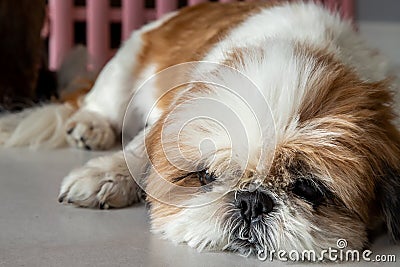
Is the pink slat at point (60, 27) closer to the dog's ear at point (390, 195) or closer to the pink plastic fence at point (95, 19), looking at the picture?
the pink plastic fence at point (95, 19)

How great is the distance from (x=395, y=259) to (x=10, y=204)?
0.81 m

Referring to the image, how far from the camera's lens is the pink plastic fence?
132 inches

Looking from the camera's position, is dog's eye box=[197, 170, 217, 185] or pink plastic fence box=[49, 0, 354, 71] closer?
dog's eye box=[197, 170, 217, 185]

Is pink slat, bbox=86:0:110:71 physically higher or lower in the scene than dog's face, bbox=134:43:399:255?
lower

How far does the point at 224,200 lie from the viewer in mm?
1339

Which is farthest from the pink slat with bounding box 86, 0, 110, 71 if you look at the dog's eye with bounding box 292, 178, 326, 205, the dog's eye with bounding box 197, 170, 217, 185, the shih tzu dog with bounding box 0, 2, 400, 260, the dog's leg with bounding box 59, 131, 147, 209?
the dog's eye with bounding box 292, 178, 326, 205

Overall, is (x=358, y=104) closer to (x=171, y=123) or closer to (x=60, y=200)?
(x=171, y=123)

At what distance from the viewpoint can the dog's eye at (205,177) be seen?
1.36 metres

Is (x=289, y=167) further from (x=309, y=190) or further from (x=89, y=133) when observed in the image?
(x=89, y=133)

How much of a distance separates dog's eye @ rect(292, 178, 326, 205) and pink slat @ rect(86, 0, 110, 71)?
2.15 meters

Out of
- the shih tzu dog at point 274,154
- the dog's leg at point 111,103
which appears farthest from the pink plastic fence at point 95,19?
the shih tzu dog at point 274,154

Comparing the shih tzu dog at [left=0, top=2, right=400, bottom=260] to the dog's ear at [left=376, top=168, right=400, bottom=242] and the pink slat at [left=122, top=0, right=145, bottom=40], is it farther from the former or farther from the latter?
the pink slat at [left=122, top=0, right=145, bottom=40]

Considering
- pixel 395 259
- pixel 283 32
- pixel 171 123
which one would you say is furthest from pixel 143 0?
pixel 395 259

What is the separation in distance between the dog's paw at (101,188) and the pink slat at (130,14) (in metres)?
1.81
